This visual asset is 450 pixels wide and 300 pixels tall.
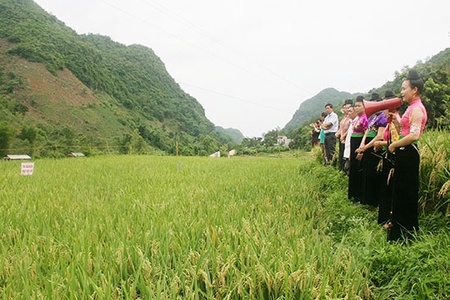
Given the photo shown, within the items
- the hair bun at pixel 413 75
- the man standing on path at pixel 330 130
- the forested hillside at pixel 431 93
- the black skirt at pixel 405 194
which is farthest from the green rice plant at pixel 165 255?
the man standing on path at pixel 330 130

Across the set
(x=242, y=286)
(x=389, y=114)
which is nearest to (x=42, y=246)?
(x=242, y=286)

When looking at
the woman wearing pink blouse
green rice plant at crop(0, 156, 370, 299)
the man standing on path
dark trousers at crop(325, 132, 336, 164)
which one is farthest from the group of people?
dark trousers at crop(325, 132, 336, 164)

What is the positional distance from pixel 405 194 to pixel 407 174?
0.52ft

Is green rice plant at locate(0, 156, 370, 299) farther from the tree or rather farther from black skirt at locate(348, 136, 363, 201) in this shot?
the tree

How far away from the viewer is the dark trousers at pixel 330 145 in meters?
6.61

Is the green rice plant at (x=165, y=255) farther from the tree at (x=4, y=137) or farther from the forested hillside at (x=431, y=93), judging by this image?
the tree at (x=4, y=137)

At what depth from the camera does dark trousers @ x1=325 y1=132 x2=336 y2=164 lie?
21.7 ft

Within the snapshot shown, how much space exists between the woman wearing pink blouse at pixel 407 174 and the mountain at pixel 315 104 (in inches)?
4206

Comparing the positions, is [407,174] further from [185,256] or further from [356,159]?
[185,256]

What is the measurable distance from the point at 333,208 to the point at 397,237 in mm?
1162

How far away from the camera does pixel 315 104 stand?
123 m

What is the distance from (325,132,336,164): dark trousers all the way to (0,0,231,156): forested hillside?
13.8 meters

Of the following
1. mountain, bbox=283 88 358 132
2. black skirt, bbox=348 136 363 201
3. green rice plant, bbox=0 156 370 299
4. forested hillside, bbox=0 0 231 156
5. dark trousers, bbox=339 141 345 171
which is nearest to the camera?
green rice plant, bbox=0 156 370 299

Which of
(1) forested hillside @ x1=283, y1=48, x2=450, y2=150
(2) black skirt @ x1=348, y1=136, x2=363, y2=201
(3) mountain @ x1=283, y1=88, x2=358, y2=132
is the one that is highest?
(3) mountain @ x1=283, y1=88, x2=358, y2=132
